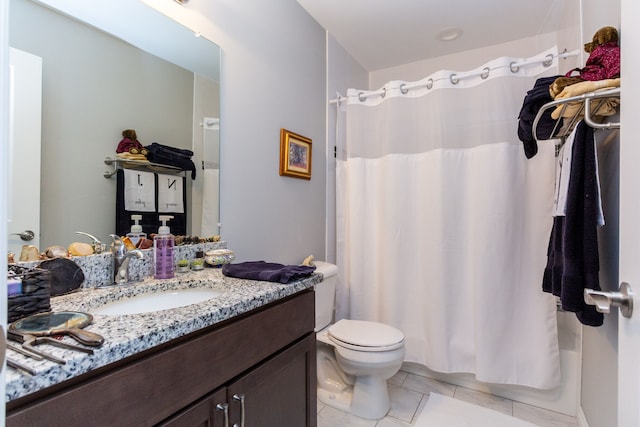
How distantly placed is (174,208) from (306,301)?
679 mm

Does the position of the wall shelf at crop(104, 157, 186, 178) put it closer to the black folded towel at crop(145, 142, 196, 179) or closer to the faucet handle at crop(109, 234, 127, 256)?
the black folded towel at crop(145, 142, 196, 179)

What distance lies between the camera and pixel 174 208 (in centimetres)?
133

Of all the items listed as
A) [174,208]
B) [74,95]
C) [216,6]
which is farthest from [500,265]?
[74,95]

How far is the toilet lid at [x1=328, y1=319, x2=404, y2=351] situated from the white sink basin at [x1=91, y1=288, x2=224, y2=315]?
894 millimetres

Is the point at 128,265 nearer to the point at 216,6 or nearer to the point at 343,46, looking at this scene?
the point at 216,6

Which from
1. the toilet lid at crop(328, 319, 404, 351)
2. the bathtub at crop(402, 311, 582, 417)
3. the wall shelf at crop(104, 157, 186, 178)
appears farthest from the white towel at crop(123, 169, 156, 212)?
the bathtub at crop(402, 311, 582, 417)

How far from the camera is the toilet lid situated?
1.63 meters

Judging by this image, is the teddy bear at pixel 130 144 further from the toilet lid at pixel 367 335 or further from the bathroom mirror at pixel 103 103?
the toilet lid at pixel 367 335

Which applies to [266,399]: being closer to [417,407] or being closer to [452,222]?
[417,407]

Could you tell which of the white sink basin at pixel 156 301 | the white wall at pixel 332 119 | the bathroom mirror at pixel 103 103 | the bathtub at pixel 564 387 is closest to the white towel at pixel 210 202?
the bathroom mirror at pixel 103 103

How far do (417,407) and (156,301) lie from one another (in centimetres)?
158

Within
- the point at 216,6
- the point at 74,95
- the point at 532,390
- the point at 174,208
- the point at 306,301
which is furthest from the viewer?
the point at 532,390

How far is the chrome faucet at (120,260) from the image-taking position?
106 centimetres

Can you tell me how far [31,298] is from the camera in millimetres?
731
